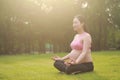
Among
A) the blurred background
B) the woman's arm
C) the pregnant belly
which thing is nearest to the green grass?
the woman's arm

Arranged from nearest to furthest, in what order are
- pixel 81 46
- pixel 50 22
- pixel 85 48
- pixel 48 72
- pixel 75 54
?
pixel 85 48 < pixel 81 46 < pixel 75 54 < pixel 48 72 < pixel 50 22

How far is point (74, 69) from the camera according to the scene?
9.20 m

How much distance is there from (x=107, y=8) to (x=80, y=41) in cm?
3256

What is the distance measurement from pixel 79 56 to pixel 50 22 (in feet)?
99.0

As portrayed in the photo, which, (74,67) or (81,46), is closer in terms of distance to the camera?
(74,67)

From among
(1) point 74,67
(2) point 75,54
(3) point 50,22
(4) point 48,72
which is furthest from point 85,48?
(3) point 50,22

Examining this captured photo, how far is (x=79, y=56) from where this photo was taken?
30.8 feet

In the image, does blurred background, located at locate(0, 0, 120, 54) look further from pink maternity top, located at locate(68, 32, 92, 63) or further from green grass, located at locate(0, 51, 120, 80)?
pink maternity top, located at locate(68, 32, 92, 63)

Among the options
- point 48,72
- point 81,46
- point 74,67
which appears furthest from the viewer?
point 48,72

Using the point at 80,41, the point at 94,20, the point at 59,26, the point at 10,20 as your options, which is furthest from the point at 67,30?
the point at 80,41

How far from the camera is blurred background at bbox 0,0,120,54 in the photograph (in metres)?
38.4

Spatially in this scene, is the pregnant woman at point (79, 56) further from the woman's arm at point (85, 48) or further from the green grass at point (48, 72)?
the green grass at point (48, 72)

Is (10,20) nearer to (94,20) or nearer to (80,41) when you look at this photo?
(94,20)

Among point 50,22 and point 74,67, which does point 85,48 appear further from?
point 50,22
